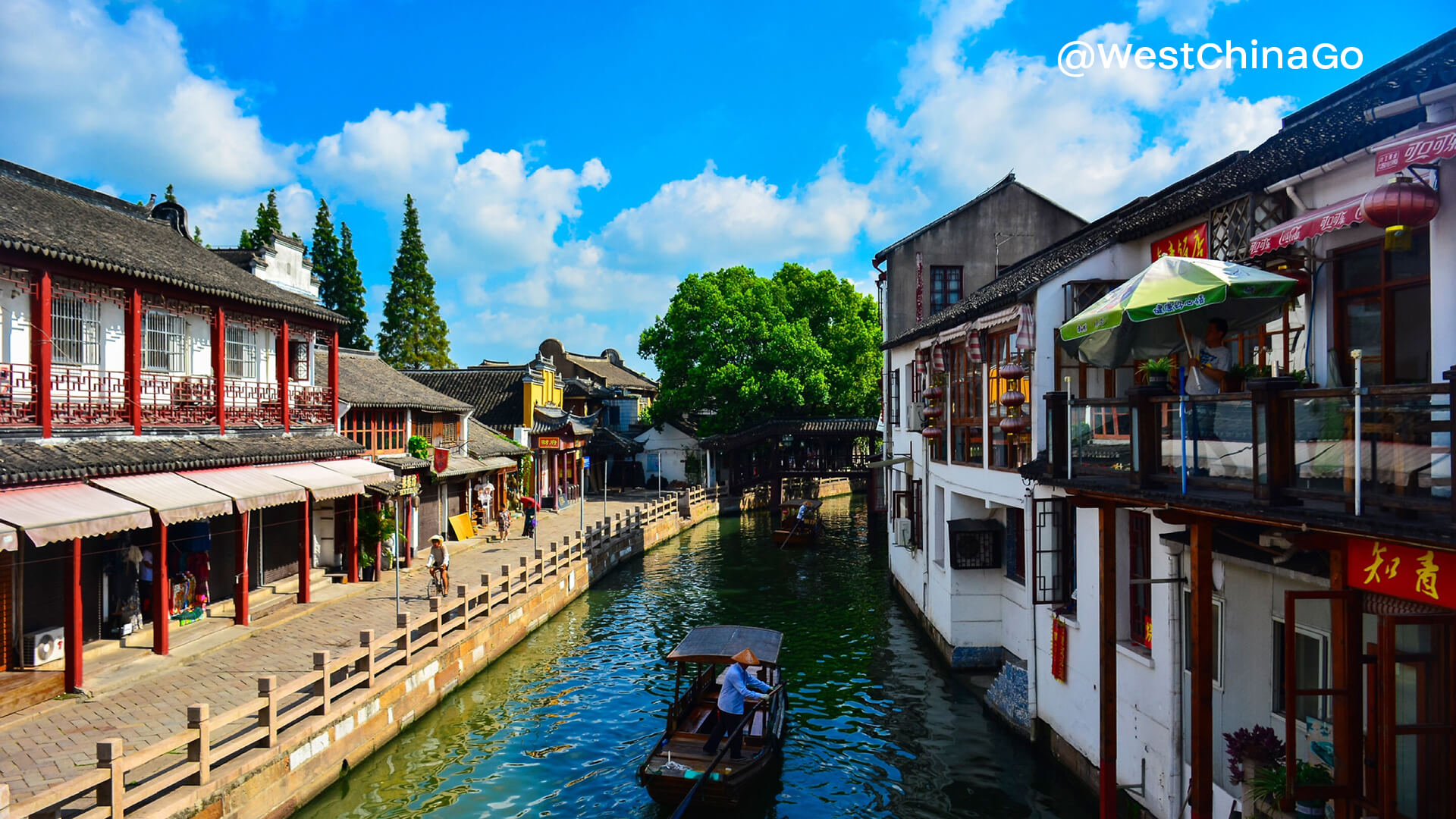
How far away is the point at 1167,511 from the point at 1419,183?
3.39 m

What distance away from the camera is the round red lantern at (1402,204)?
263 inches

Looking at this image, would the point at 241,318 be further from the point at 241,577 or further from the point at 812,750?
the point at 812,750

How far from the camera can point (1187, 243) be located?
11070 millimetres

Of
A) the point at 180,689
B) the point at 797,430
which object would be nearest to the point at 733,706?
the point at 180,689

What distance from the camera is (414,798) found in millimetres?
12648

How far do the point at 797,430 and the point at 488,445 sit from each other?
54.6 ft

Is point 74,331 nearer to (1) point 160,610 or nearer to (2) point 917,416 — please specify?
(1) point 160,610

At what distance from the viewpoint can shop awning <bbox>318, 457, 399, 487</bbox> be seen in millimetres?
20641

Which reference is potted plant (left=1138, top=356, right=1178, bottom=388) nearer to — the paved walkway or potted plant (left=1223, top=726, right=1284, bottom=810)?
potted plant (left=1223, top=726, right=1284, bottom=810)

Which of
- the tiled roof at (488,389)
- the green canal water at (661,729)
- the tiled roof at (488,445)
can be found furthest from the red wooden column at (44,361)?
the tiled roof at (488,389)

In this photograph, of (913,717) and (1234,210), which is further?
(913,717)

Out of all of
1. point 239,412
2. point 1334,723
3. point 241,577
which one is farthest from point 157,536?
point 1334,723

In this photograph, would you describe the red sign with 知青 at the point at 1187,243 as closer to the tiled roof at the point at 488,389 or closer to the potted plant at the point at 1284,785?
the potted plant at the point at 1284,785

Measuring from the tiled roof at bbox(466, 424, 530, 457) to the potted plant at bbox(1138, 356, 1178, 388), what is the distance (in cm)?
2766
